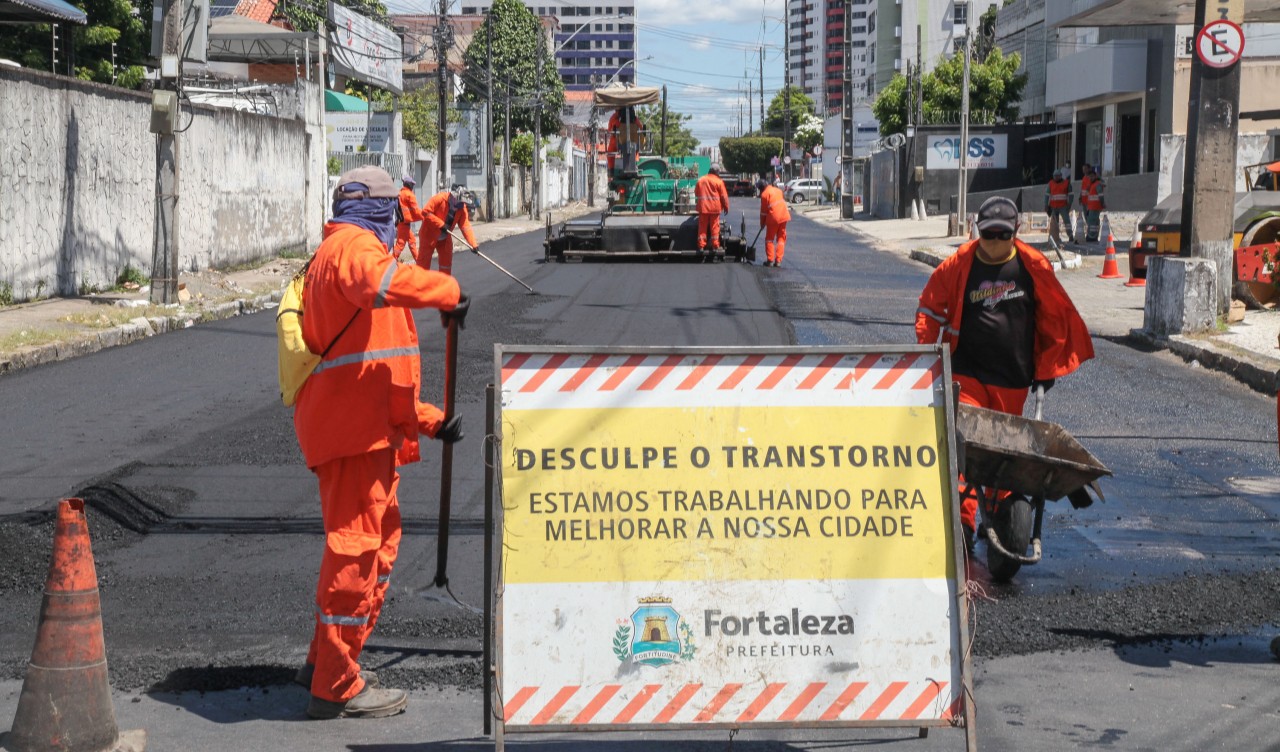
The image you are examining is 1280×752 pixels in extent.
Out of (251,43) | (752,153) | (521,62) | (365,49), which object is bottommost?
(251,43)

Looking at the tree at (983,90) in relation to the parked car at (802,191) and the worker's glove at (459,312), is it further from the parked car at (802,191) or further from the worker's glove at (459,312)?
the worker's glove at (459,312)

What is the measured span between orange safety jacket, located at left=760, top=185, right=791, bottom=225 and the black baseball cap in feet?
62.7

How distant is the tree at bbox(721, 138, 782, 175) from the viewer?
133m

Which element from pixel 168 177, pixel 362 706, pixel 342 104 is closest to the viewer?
pixel 362 706

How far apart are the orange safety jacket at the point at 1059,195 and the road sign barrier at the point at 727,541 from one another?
1035 inches

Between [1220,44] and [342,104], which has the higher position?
[342,104]

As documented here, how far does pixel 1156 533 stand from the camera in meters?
7.18

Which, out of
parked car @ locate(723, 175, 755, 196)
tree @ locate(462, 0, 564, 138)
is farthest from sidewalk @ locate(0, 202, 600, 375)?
parked car @ locate(723, 175, 755, 196)

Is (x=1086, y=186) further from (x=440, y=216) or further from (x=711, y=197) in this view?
(x=440, y=216)

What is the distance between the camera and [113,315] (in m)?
16.4

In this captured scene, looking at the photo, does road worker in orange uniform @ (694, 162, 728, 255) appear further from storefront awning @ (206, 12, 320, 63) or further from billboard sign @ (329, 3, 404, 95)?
storefront awning @ (206, 12, 320, 63)

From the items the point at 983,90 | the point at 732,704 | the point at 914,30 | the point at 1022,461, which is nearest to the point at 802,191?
the point at 914,30

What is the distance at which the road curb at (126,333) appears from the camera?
43.1 ft

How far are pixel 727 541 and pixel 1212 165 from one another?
41.8ft
